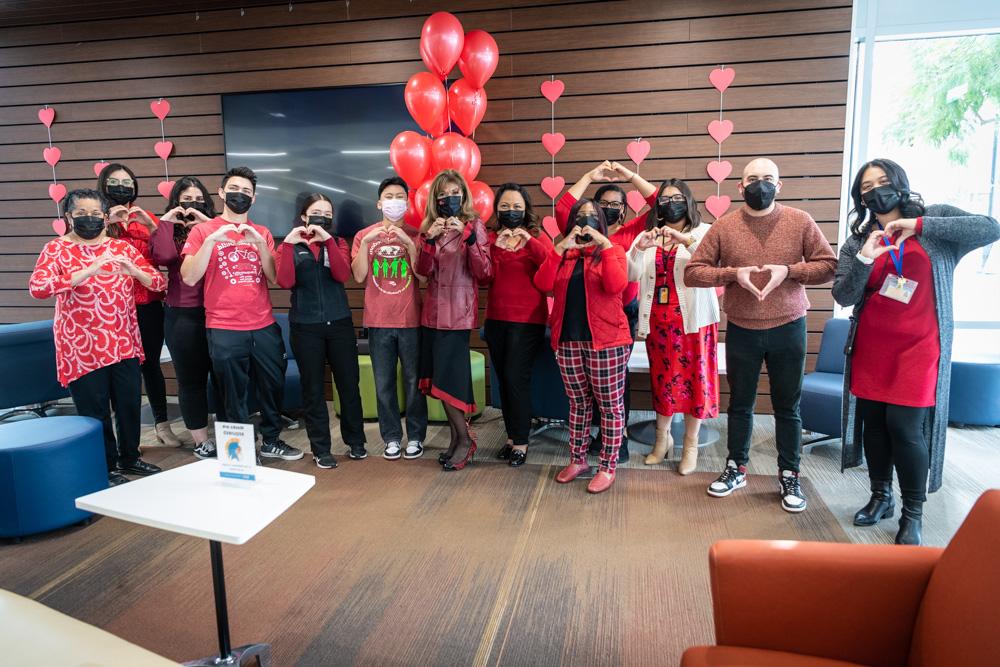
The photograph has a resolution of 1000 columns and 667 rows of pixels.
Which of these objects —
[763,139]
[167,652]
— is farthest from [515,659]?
[763,139]

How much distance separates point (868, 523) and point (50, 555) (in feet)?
11.7

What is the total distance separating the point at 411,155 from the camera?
4.05 meters

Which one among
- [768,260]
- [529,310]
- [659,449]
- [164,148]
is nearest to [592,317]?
[529,310]

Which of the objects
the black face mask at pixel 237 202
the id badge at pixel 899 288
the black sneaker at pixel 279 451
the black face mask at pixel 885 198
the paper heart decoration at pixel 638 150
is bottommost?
the black sneaker at pixel 279 451

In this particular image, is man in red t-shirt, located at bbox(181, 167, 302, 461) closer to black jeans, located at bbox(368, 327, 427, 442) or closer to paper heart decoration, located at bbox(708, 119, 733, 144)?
black jeans, located at bbox(368, 327, 427, 442)

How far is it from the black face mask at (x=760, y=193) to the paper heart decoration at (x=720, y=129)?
188 centimetres

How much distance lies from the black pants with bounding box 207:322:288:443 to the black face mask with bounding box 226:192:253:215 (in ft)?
2.19

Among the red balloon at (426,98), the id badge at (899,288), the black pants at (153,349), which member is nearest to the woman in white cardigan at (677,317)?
the id badge at (899,288)

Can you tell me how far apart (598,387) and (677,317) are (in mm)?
617

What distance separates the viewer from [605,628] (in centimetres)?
199

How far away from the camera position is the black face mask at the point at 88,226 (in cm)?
294

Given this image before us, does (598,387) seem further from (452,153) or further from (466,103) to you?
(466,103)

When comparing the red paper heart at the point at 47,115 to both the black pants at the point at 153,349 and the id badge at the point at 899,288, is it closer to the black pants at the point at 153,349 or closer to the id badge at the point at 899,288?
the black pants at the point at 153,349

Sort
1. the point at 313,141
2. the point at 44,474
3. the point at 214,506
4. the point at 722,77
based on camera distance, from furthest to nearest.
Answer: the point at 313,141, the point at 722,77, the point at 44,474, the point at 214,506
